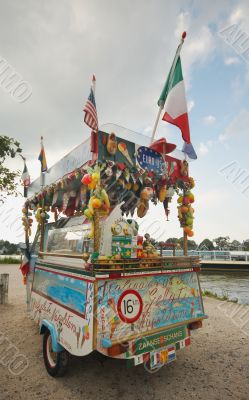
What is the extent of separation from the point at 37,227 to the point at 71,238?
2.38 m

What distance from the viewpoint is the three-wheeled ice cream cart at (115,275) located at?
120 inches

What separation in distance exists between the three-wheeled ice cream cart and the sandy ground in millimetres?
255

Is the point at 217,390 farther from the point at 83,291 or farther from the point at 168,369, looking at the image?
the point at 83,291

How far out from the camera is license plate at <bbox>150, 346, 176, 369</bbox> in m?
3.12

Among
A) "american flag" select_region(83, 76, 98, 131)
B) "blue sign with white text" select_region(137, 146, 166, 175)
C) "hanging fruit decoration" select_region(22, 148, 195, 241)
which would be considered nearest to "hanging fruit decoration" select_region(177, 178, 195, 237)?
"hanging fruit decoration" select_region(22, 148, 195, 241)

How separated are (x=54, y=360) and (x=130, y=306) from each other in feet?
5.38

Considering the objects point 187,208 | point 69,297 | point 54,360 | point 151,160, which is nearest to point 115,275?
point 69,297

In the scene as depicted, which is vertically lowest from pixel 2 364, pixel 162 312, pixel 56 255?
pixel 2 364

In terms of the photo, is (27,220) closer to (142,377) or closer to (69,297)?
(69,297)

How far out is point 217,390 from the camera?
10.8 ft

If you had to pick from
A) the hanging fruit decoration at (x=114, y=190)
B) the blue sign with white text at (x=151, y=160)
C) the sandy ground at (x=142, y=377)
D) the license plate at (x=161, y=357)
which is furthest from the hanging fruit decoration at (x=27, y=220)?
the license plate at (x=161, y=357)

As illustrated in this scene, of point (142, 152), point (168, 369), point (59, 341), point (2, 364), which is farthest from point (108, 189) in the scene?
point (2, 364)

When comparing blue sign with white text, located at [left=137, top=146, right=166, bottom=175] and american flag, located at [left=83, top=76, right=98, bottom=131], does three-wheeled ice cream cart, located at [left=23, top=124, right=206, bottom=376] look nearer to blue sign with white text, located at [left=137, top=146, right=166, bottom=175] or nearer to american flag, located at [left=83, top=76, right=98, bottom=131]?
blue sign with white text, located at [left=137, top=146, right=166, bottom=175]

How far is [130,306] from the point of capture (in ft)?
10.8
